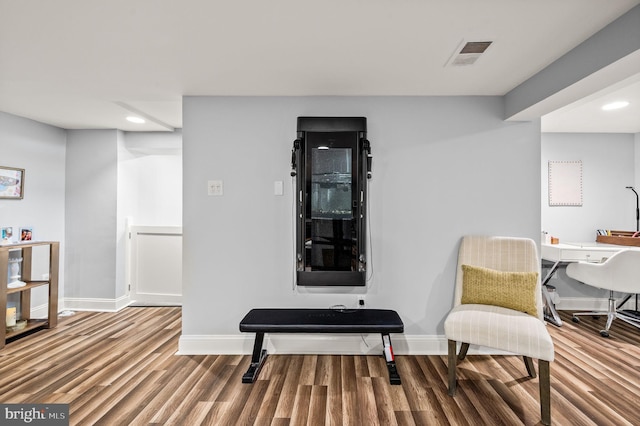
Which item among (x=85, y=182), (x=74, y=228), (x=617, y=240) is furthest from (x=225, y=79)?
(x=617, y=240)

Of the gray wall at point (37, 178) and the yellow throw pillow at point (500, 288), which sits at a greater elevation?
the gray wall at point (37, 178)

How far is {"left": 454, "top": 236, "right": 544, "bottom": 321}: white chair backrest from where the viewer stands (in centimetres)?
258

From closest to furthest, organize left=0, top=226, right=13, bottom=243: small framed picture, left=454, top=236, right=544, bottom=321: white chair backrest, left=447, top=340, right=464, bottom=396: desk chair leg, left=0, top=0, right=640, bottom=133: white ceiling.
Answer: left=0, top=0, right=640, bottom=133: white ceiling, left=447, top=340, right=464, bottom=396: desk chair leg, left=454, top=236, right=544, bottom=321: white chair backrest, left=0, top=226, right=13, bottom=243: small framed picture

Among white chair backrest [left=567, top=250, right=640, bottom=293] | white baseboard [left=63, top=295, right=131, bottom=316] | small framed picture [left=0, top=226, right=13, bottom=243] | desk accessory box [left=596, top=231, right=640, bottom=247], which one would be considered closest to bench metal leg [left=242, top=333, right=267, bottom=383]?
white baseboard [left=63, top=295, right=131, bottom=316]

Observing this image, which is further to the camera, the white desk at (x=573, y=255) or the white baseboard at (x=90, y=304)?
the white baseboard at (x=90, y=304)

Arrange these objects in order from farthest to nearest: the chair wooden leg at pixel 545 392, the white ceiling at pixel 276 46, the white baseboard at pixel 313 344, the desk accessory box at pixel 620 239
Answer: the desk accessory box at pixel 620 239 → the white baseboard at pixel 313 344 → the chair wooden leg at pixel 545 392 → the white ceiling at pixel 276 46

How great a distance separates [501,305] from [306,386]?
5.01 ft

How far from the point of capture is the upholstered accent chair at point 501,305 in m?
2.00

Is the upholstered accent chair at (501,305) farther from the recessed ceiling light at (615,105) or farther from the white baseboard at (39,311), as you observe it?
the white baseboard at (39,311)

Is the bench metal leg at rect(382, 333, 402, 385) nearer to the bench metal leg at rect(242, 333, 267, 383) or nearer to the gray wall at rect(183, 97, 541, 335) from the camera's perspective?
the gray wall at rect(183, 97, 541, 335)

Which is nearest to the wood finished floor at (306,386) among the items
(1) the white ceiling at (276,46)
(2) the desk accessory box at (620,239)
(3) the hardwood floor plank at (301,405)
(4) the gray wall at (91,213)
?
(3) the hardwood floor plank at (301,405)

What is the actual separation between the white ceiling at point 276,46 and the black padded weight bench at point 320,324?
179cm

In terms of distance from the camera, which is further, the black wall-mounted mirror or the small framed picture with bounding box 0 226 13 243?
the small framed picture with bounding box 0 226 13 243

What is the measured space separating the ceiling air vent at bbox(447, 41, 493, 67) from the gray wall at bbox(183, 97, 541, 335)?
2.16 ft
